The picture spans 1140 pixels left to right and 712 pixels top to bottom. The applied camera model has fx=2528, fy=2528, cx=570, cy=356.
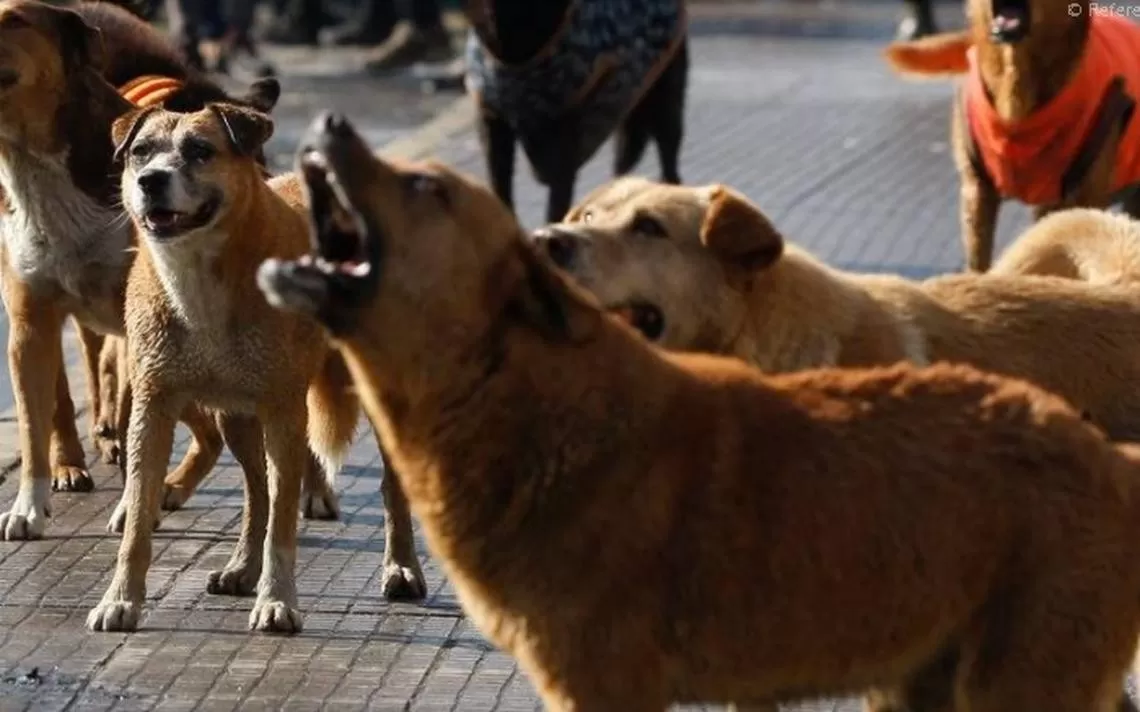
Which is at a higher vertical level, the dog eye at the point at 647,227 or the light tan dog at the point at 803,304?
the dog eye at the point at 647,227

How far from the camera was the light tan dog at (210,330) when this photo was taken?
24.1ft

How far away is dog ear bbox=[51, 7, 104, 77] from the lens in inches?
346

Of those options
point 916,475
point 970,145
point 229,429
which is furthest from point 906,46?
point 916,475

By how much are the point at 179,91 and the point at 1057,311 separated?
11.5ft

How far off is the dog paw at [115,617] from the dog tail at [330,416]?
0.82 meters

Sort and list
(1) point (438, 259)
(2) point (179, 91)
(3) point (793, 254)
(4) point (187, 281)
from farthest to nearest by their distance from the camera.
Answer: (2) point (179, 91) < (4) point (187, 281) < (3) point (793, 254) < (1) point (438, 259)

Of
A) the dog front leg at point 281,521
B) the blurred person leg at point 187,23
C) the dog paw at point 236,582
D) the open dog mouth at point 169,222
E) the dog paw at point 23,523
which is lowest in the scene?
the blurred person leg at point 187,23

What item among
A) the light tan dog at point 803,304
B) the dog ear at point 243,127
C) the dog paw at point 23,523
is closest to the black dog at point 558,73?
the dog paw at point 23,523

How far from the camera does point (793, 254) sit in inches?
271

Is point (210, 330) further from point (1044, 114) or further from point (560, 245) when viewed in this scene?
point (1044, 114)

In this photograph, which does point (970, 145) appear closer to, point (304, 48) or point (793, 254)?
point (793, 254)

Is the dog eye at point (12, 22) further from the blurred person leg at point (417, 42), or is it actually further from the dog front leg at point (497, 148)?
the blurred person leg at point (417, 42)

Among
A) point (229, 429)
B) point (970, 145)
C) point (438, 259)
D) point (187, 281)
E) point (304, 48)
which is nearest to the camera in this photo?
point (438, 259)

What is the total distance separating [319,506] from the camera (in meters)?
8.71
